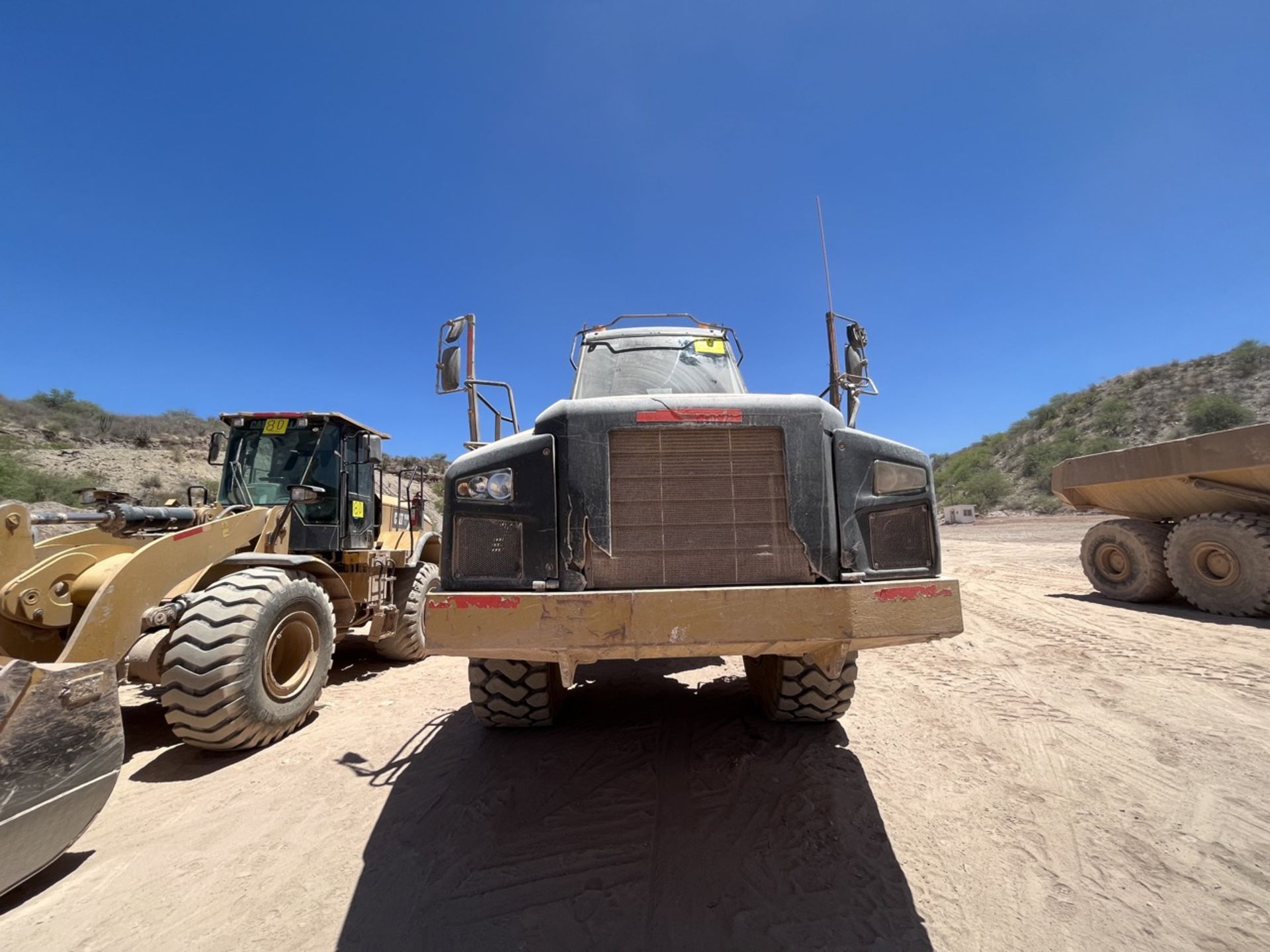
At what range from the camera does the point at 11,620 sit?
412 cm

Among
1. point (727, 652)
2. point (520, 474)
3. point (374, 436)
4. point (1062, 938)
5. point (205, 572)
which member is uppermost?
point (374, 436)

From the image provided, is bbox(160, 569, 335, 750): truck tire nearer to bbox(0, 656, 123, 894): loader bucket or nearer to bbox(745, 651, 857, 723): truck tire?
bbox(0, 656, 123, 894): loader bucket

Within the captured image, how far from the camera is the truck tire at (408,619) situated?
21.6 feet

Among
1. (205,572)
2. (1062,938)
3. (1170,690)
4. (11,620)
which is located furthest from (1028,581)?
(11,620)

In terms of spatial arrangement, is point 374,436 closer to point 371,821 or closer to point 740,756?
point 371,821

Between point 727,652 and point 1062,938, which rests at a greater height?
point 727,652

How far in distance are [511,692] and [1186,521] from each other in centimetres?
900

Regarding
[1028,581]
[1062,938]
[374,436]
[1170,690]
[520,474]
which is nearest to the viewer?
[1062,938]

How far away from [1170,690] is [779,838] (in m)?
3.92

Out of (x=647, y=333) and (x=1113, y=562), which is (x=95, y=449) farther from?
(x=1113, y=562)

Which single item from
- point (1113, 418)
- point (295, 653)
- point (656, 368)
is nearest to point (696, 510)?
point (656, 368)

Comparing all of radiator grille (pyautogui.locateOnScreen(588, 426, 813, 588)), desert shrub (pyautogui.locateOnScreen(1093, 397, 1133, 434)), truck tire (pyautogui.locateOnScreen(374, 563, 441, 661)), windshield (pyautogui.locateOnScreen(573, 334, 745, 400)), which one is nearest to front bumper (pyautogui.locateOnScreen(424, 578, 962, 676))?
radiator grille (pyautogui.locateOnScreen(588, 426, 813, 588))

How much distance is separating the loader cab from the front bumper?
4455mm

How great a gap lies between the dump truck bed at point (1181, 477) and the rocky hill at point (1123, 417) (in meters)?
19.9
